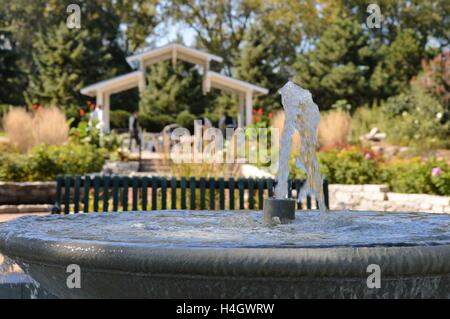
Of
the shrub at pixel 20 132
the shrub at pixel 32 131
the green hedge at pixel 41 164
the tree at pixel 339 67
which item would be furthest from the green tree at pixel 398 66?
the green hedge at pixel 41 164

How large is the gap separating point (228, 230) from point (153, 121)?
2843 centimetres

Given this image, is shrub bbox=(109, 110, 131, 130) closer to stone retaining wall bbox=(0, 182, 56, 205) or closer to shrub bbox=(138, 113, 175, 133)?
shrub bbox=(138, 113, 175, 133)

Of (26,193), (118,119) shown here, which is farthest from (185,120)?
(26,193)

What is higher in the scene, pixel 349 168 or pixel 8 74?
pixel 8 74

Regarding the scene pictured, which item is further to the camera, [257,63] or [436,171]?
[257,63]

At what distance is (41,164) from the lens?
12156 millimetres

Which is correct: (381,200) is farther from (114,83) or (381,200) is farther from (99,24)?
(99,24)

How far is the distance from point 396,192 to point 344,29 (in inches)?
925

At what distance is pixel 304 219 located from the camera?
3760mm

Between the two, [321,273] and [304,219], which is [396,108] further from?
[321,273]

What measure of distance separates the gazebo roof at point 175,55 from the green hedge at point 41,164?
389 inches

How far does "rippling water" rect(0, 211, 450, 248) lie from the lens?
256 cm

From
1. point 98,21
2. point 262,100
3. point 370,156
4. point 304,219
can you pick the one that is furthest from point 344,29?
point 304,219

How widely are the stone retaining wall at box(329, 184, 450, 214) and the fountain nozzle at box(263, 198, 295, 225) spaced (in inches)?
225
